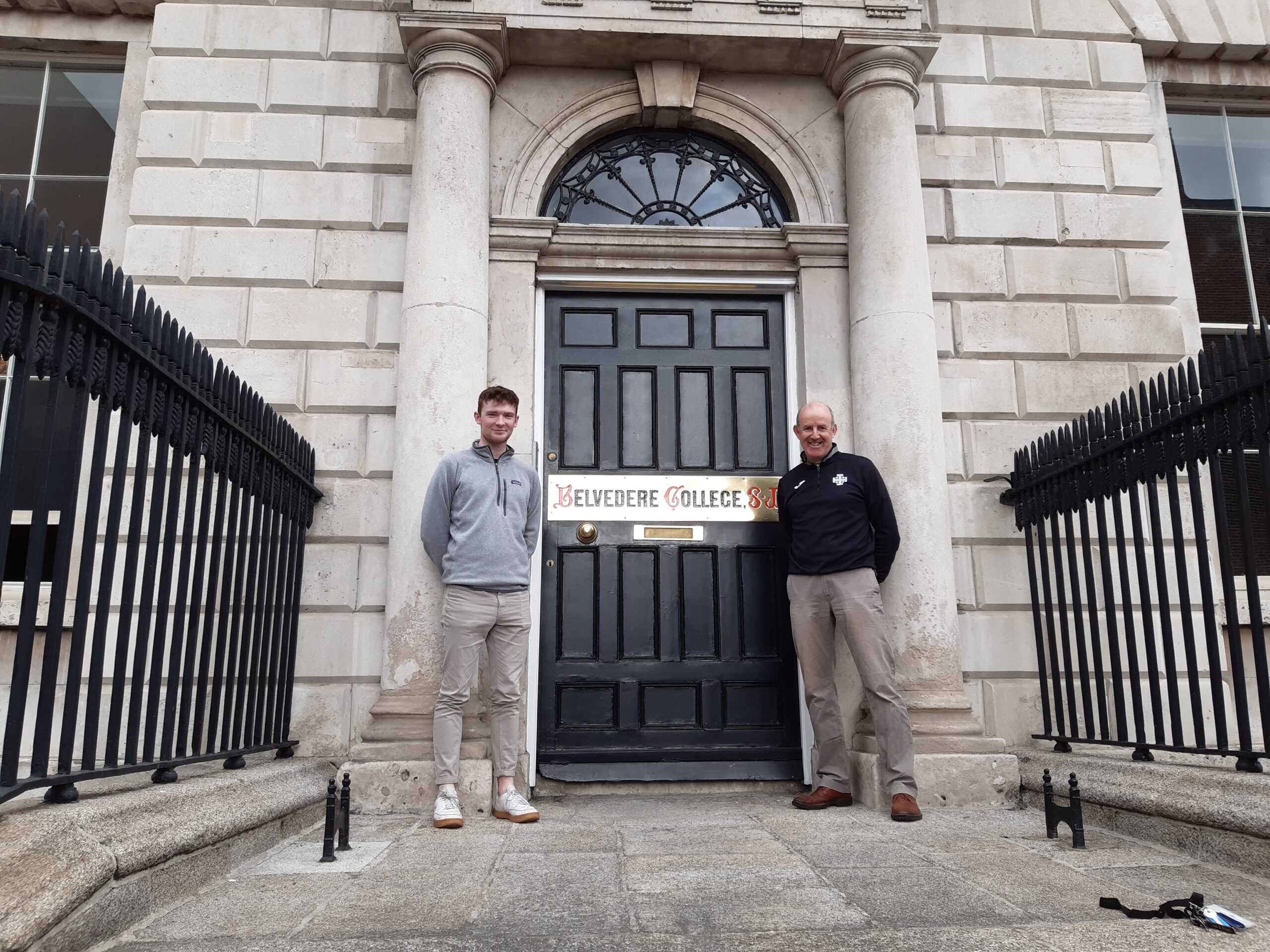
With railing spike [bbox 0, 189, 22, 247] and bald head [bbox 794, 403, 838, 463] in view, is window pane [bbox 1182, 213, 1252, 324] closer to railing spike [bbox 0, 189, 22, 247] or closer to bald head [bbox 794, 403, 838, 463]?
bald head [bbox 794, 403, 838, 463]

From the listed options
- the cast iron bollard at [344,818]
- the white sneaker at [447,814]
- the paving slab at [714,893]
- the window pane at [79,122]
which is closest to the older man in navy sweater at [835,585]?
the paving slab at [714,893]

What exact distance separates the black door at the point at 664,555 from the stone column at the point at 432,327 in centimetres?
84

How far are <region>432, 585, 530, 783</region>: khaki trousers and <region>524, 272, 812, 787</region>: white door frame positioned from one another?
977 mm

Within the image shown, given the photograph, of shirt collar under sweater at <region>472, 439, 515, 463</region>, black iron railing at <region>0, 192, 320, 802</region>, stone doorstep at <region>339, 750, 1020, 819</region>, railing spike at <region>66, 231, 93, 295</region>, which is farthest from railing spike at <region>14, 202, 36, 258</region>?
stone doorstep at <region>339, 750, 1020, 819</region>

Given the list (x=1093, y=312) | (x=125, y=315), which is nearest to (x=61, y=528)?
(x=125, y=315)

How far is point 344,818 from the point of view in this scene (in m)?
3.91

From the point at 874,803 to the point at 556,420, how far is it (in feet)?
10.2

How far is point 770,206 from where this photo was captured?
6.90 m

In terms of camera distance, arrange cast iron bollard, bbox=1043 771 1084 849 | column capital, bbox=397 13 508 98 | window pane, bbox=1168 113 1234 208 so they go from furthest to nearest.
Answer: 1. window pane, bbox=1168 113 1234 208
2. column capital, bbox=397 13 508 98
3. cast iron bollard, bbox=1043 771 1084 849

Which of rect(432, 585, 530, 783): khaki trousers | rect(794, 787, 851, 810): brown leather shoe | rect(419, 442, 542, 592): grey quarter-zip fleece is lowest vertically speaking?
rect(794, 787, 851, 810): brown leather shoe

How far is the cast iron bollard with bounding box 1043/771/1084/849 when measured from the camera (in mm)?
3811

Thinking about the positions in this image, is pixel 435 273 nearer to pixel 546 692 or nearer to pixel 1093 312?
pixel 546 692

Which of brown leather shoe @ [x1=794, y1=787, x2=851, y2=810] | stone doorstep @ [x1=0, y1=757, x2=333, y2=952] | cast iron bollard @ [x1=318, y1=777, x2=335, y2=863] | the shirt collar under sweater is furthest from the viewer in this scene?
the shirt collar under sweater

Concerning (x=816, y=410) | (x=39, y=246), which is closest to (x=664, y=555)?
(x=816, y=410)
